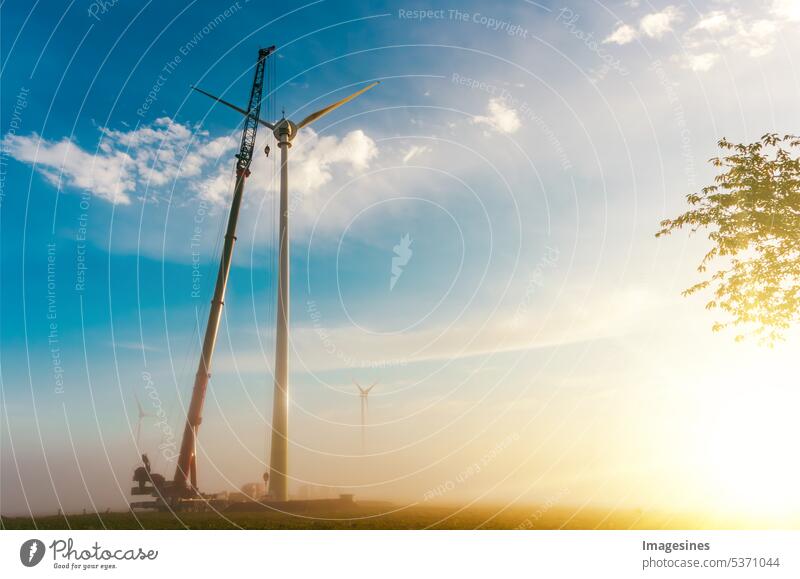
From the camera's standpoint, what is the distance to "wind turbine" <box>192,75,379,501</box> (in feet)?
134

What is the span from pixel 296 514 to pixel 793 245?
3165 cm

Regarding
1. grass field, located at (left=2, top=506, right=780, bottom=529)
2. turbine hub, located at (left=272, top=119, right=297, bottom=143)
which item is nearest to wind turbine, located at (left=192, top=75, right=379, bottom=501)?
turbine hub, located at (left=272, top=119, right=297, bottom=143)

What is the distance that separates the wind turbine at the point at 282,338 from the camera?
40719 millimetres

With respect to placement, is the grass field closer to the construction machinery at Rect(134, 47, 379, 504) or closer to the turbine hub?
the construction machinery at Rect(134, 47, 379, 504)

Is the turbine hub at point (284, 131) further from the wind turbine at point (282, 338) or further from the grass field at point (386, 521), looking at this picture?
the grass field at point (386, 521)

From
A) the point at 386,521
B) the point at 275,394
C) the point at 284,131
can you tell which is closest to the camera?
the point at 386,521

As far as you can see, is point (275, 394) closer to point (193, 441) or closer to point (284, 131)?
point (193, 441)

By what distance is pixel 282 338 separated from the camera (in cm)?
4512

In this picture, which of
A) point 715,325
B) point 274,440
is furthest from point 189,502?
point 715,325

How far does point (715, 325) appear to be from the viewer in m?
28.4

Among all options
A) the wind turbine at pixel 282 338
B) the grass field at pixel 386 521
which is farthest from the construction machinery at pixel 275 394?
the grass field at pixel 386 521

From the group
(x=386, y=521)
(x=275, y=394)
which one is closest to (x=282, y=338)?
(x=275, y=394)
